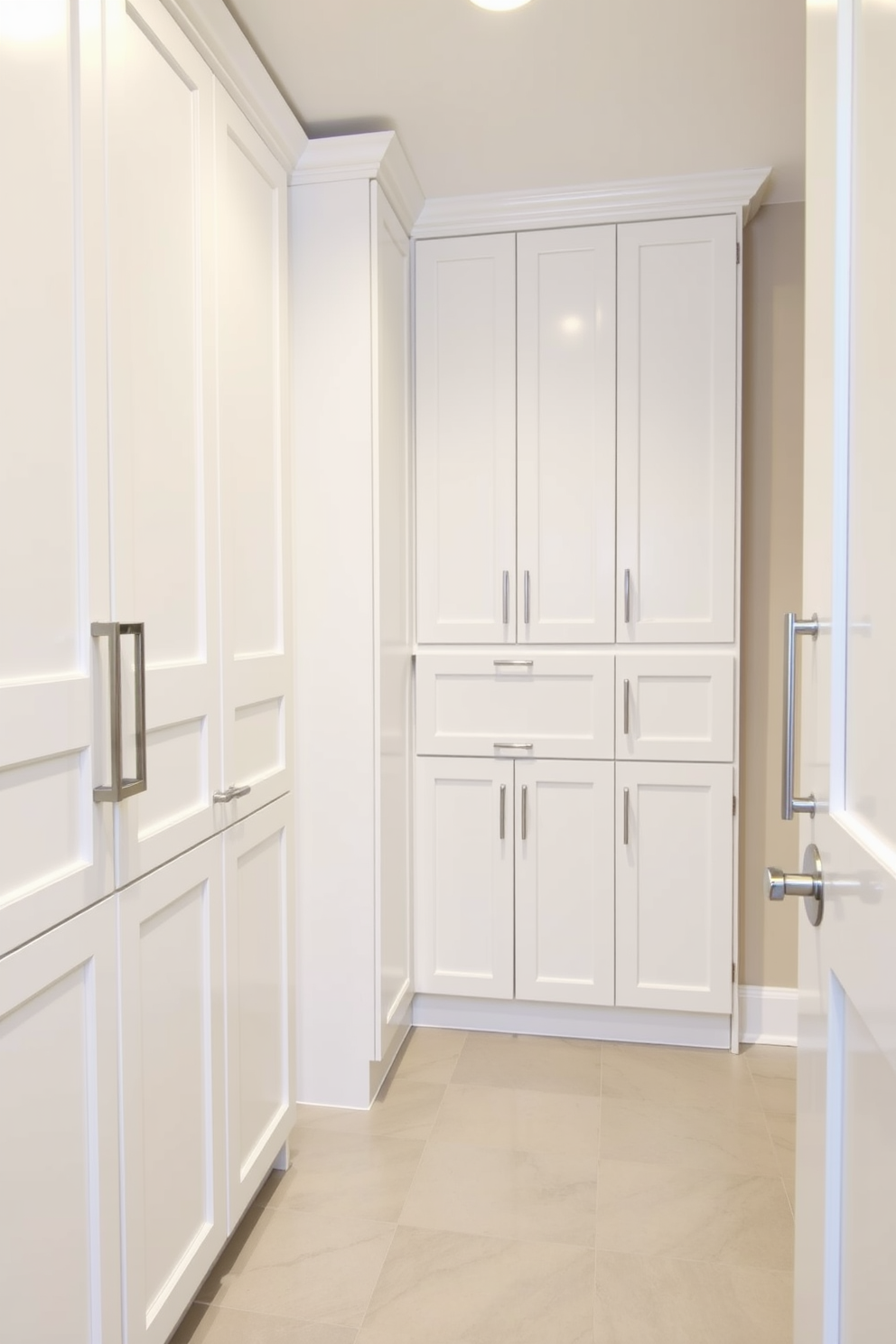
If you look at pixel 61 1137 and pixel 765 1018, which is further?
pixel 765 1018

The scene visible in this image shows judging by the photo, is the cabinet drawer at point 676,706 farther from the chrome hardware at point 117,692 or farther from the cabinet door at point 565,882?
the chrome hardware at point 117,692

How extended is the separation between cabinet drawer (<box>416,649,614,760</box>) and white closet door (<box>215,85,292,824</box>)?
0.70 metres

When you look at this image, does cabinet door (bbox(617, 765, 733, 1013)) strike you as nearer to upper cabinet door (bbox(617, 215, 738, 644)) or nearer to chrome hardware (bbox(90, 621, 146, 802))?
upper cabinet door (bbox(617, 215, 738, 644))

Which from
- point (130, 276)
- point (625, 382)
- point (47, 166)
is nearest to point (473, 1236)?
point (130, 276)

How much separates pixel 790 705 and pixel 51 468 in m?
0.93

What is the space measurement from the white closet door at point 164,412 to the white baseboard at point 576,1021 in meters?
1.46

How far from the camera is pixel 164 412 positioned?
56.2 inches

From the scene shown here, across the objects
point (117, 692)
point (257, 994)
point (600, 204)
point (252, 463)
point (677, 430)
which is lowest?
point (257, 994)

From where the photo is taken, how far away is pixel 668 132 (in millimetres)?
2184

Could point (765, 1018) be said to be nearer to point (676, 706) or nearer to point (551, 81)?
point (676, 706)

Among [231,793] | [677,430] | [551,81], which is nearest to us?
[231,793]

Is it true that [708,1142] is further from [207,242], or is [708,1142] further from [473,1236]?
[207,242]

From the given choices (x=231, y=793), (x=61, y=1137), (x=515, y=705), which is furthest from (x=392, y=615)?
A: (x=61, y=1137)

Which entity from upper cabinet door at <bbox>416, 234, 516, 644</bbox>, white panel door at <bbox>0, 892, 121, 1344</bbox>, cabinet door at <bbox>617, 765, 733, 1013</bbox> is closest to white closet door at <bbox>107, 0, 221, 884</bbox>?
white panel door at <bbox>0, 892, 121, 1344</bbox>
